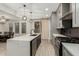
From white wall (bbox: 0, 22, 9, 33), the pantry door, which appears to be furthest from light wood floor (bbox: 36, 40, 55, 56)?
white wall (bbox: 0, 22, 9, 33)

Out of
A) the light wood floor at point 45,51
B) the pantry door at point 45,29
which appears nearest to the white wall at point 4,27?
the pantry door at point 45,29

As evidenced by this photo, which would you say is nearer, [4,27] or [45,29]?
[45,29]

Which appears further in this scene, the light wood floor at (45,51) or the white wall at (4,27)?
the white wall at (4,27)

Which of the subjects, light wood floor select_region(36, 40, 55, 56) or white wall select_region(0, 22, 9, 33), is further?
white wall select_region(0, 22, 9, 33)

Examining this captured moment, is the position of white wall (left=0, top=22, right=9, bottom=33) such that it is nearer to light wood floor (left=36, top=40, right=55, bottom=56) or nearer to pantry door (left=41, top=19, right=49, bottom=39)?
pantry door (left=41, top=19, right=49, bottom=39)

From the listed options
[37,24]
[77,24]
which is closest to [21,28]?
[37,24]

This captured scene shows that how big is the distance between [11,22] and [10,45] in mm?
9961

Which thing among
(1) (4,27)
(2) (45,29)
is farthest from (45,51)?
(1) (4,27)

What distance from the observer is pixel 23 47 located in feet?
11.4

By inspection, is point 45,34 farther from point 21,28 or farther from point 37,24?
point 21,28

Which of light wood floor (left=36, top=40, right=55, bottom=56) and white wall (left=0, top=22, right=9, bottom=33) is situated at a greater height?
white wall (left=0, top=22, right=9, bottom=33)

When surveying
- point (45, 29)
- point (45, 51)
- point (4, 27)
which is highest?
point (4, 27)

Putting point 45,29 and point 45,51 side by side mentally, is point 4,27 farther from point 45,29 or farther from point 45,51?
point 45,51

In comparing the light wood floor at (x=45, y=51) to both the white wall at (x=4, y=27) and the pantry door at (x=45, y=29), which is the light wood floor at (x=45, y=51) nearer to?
the pantry door at (x=45, y=29)
